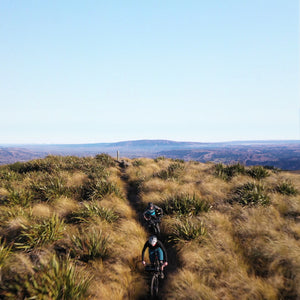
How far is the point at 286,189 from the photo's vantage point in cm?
935

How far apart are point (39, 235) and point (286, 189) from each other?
11.5 metres

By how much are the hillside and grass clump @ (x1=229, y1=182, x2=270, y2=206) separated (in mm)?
44

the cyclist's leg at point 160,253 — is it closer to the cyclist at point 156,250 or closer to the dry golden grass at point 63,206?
the cyclist at point 156,250

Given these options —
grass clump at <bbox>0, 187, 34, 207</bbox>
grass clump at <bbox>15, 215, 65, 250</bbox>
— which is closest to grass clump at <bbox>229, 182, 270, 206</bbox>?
grass clump at <bbox>15, 215, 65, 250</bbox>

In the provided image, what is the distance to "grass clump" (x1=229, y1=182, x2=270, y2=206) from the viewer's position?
790 centimetres

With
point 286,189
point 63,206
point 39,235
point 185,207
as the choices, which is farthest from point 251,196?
point 63,206

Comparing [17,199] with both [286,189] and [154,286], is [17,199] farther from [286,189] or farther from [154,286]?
[286,189]

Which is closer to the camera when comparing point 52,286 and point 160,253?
point 52,286

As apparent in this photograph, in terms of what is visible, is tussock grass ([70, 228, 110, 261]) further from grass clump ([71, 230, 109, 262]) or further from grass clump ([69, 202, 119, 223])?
grass clump ([69, 202, 119, 223])

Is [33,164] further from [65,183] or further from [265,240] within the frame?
[265,240]

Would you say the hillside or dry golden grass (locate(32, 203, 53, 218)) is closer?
the hillside

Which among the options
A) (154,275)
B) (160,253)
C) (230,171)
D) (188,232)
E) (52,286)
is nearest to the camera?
(52,286)

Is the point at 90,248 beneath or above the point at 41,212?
beneath

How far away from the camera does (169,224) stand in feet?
23.4
